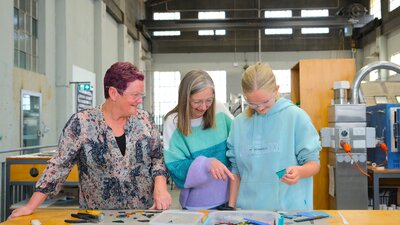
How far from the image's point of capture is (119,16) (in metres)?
9.67

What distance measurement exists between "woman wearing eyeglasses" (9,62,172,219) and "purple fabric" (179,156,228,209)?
4.2 inches

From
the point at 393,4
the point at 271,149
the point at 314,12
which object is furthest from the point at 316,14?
the point at 271,149

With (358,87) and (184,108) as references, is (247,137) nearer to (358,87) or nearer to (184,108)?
(184,108)

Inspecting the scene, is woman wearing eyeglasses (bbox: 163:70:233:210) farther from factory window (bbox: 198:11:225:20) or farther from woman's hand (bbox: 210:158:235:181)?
factory window (bbox: 198:11:225:20)

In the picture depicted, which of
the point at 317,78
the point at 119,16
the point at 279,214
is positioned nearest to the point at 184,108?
the point at 279,214

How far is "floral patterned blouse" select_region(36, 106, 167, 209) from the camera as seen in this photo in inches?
67.4

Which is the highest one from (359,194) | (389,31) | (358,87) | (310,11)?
(310,11)

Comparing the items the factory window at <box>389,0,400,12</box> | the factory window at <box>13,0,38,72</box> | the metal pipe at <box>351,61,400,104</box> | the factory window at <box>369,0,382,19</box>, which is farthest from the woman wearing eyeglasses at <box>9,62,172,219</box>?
the factory window at <box>369,0,382,19</box>

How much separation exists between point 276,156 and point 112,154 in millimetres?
721

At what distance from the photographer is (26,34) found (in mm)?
5355

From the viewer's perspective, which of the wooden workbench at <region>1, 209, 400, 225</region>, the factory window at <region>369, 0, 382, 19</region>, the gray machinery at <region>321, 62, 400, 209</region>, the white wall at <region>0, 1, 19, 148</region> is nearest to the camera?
the wooden workbench at <region>1, 209, 400, 225</region>

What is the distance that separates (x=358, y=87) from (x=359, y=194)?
107 centimetres

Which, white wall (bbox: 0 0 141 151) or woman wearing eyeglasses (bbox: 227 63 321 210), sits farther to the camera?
white wall (bbox: 0 0 141 151)

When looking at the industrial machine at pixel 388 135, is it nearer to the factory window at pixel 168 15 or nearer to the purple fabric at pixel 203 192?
the purple fabric at pixel 203 192
